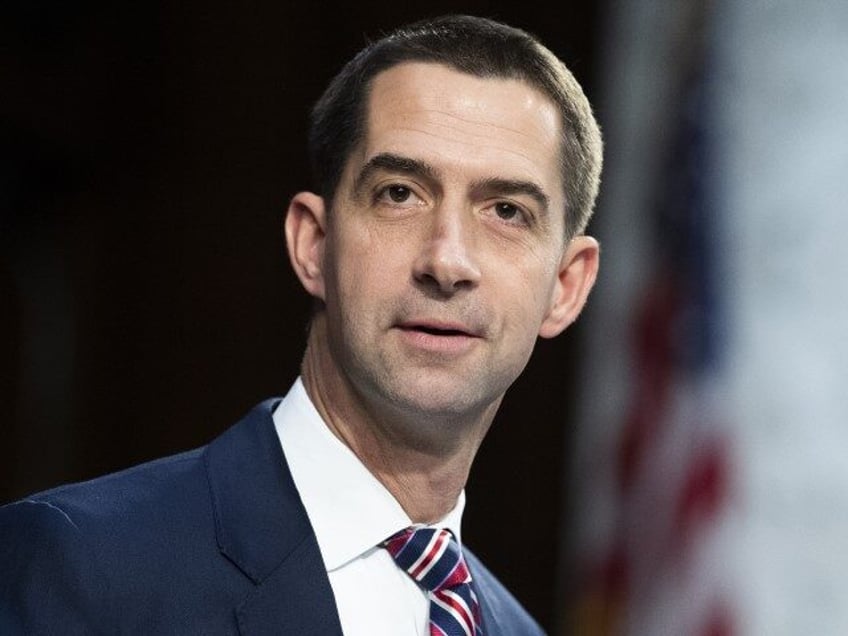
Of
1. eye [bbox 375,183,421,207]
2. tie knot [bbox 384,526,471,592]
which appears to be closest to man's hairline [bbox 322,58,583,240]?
eye [bbox 375,183,421,207]

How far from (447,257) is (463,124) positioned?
0.23 m

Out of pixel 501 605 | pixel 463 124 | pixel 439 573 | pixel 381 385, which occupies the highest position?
pixel 463 124

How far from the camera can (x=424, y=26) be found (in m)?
2.44

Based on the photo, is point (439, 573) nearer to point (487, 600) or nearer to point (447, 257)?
point (487, 600)

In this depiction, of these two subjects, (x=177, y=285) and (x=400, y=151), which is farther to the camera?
(x=177, y=285)

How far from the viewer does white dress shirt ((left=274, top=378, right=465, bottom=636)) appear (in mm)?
2184

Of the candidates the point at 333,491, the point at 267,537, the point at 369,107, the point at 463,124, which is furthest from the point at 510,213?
the point at 267,537

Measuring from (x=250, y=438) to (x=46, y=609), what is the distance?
461 millimetres

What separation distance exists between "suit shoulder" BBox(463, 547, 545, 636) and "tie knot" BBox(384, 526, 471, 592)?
0.25 metres

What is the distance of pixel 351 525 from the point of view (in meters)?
2.21

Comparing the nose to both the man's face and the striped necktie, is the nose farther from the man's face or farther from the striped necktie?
the striped necktie

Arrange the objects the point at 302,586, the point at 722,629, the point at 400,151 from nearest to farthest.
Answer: the point at 302,586 < the point at 400,151 < the point at 722,629

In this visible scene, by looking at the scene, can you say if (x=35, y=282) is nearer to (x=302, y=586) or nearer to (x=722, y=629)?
(x=722, y=629)

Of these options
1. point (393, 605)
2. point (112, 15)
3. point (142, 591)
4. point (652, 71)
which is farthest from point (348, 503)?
point (112, 15)
